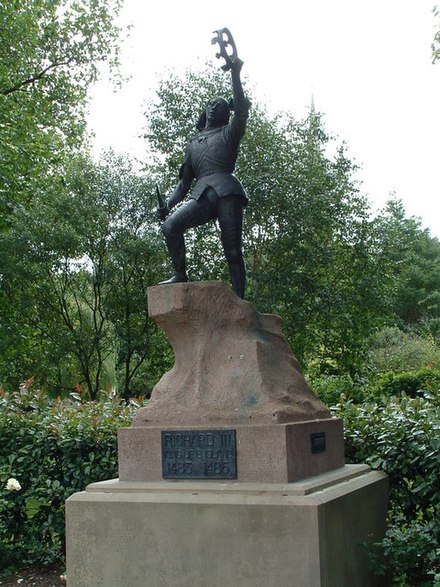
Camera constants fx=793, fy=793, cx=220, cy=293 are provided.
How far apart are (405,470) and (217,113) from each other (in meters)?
3.47

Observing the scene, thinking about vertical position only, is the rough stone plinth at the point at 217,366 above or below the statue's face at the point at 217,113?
below

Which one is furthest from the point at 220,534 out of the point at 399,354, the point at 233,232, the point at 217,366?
the point at 399,354

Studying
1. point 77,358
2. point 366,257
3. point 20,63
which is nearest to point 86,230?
point 77,358

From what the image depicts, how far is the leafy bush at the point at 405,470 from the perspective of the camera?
5977 mm

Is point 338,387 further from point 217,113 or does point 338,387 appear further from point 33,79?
point 217,113

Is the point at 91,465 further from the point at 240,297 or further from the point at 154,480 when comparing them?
the point at 240,297

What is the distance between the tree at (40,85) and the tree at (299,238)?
3.40m

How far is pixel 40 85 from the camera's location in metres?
23.5

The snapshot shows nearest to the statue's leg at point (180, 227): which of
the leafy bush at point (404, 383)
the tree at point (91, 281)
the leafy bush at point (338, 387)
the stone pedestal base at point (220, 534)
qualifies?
the stone pedestal base at point (220, 534)

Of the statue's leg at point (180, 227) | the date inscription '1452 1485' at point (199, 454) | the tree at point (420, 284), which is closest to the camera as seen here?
the date inscription '1452 1485' at point (199, 454)

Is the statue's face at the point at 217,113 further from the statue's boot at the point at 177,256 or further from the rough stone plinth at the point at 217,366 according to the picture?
the rough stone plinth at the point at 217,366

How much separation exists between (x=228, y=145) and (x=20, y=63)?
654 inches

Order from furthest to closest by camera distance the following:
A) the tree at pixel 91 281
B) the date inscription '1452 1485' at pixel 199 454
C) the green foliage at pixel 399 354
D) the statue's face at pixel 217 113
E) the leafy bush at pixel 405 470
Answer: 1. the green foliage at pixel 399 354
2. the tree at pixel 91 281
3. the statue's face at pixel 217 113
4. the leafy bush at pixel 405 470
5. the date inscription '1452 1485' at pixel 199 454

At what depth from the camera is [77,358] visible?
71.3 feet
